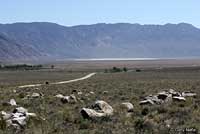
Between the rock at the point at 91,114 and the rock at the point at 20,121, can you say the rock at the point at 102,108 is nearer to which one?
the rock at the point at 91,114

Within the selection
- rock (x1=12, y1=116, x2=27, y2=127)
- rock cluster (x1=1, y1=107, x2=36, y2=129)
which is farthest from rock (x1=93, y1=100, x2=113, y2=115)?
rock (x1=12, y1=116, x2=27, y2=127)

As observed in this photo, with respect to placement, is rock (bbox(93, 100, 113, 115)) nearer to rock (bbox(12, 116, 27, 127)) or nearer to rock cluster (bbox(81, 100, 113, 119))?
rock cluster (bbox(81, 100, 113, 119))

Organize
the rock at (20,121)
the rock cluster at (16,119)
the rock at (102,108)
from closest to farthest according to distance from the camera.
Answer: the rock cluster at (16,119)
the rock at (20,121)
the rock at (102,108)

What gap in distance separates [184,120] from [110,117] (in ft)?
9.08

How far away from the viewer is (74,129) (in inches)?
581

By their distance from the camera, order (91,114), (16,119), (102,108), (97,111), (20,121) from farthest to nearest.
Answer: (102,108)
(97,111)
(91,114)
(16,119)
(20,121)

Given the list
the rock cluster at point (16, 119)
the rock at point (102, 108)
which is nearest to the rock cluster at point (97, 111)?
the rock at point (102, 108)

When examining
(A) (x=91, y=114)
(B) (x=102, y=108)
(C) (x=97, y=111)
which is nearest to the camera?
(A) (x=91, y=114)

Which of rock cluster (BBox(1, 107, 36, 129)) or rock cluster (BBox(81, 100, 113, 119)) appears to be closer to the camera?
rock cluster (BBox(1, 107, 36, 129))

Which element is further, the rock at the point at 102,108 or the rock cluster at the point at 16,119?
the rock at the point at 102,108

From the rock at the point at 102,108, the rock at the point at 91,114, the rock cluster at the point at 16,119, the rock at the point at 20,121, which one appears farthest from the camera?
the rock at the point at 102,108

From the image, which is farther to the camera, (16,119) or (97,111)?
(97,111)

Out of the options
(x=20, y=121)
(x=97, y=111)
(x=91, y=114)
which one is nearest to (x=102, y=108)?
(x=97, y=111)

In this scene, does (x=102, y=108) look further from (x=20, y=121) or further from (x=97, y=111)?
(x=20, y=121)
